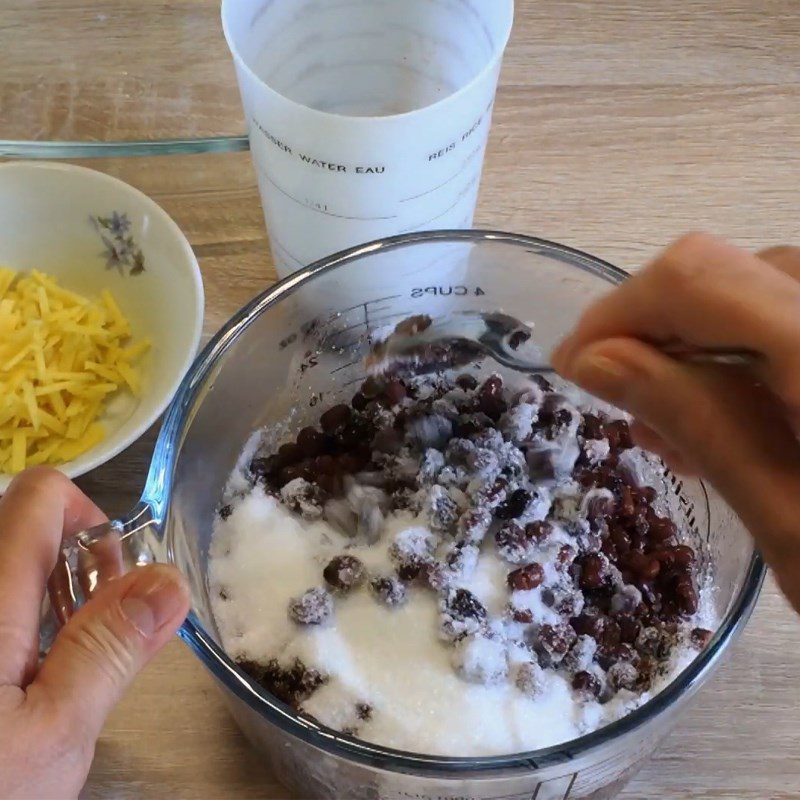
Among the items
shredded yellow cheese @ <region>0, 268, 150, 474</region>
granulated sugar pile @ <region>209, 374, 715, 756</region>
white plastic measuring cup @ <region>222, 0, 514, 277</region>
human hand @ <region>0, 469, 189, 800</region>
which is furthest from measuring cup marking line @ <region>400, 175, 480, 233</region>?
human hand @ <region>0, 469, 189, 800</region>

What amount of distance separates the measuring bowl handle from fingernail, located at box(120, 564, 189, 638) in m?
0.04

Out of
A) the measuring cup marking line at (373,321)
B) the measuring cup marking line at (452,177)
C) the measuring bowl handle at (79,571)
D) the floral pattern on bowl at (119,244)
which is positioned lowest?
the floral pattern on bowl at (119,244)

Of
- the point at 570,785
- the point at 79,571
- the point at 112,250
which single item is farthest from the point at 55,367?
the point at 570,785

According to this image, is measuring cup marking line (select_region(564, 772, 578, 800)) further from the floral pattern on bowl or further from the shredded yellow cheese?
the floral pattern on bowl

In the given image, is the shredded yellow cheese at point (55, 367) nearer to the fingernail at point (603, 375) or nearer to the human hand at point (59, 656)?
the human hand at point (59, 656)

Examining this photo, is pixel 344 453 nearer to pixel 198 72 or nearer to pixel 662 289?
pixel 662 289

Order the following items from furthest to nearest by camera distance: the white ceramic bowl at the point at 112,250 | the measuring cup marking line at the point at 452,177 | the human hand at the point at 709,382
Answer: the white ceramic bowl at the point at 112,250 → the measuring cup marking line at the point at 452,177 → the human hand at the point at 709,382

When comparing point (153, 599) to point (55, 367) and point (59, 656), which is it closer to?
point (59, 656)

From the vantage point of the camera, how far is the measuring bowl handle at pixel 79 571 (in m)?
0.57

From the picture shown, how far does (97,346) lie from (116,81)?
413mm

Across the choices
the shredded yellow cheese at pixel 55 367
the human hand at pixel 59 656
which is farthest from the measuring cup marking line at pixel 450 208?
the human hand at pixel 59 656

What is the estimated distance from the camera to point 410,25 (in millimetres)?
896

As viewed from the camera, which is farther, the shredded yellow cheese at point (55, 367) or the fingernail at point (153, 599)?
the shredded yellow cheese at point (55, 367)

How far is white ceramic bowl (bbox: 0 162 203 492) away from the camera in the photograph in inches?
36.2
